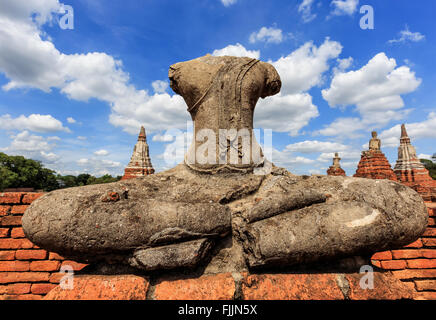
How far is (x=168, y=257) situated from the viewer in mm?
1520

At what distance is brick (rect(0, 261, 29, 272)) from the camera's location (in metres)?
3.07

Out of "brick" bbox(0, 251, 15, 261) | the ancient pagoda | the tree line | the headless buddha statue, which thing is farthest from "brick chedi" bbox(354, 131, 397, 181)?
the tree line

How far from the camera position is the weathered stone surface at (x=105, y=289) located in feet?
4.83

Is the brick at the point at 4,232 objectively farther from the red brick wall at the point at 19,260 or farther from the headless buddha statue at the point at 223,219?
the headless buddha statue at the point at 223,219

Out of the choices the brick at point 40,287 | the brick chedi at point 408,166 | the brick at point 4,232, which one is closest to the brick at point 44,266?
the brick at point 40,287

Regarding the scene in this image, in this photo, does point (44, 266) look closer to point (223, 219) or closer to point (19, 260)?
point (19, 260)

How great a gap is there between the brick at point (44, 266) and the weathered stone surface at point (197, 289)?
2364 mm

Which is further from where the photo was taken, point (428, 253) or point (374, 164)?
point (374, 164)

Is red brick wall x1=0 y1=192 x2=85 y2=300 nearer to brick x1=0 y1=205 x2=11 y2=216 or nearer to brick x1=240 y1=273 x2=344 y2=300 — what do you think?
brick x1=0 y1=205 x2=11 y2=216

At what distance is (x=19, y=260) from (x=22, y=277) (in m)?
0.22

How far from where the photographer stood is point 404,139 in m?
13.4

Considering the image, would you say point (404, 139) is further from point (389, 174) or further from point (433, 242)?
point (433, 242)

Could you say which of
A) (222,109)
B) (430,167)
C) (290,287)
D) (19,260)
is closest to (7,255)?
(19,260)
